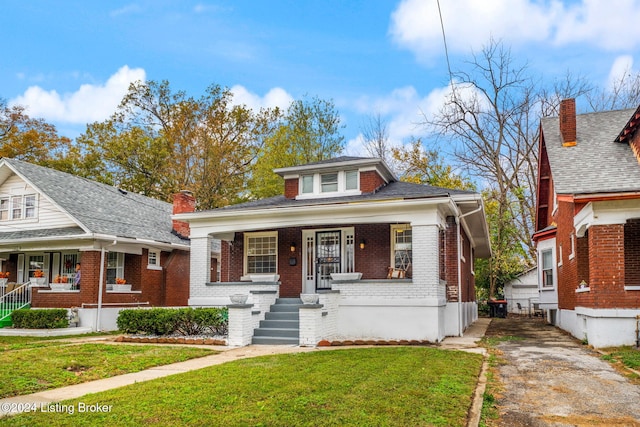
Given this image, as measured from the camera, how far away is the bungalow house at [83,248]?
1816 centimetres

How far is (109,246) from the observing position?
60.9 feet

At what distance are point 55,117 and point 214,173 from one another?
12235mm

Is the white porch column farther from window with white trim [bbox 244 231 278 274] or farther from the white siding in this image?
the white siding

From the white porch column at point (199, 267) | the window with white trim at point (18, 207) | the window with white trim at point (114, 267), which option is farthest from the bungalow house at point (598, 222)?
the window with white trim at point (18, 207)

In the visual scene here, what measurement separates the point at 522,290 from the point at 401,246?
18952 mm

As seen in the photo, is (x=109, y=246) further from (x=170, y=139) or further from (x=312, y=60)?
(x=170, y=139)

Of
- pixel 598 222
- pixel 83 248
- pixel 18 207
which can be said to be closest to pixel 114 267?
pixel 83 248

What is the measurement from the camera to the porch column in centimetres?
1344

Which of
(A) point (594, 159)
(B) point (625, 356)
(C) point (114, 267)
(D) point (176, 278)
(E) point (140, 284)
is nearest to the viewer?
(B) point (625, 356)

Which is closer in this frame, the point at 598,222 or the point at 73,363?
the point at 73,363

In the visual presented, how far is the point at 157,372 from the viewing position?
8.94 m

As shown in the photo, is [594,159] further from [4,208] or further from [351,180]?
[4,208]

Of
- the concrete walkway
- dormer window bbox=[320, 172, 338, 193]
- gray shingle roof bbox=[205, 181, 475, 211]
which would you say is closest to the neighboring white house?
gray shingle roof bbox=[205, 181, 475, 211]

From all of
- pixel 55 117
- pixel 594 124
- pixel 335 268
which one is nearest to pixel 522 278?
pixel 594 124
